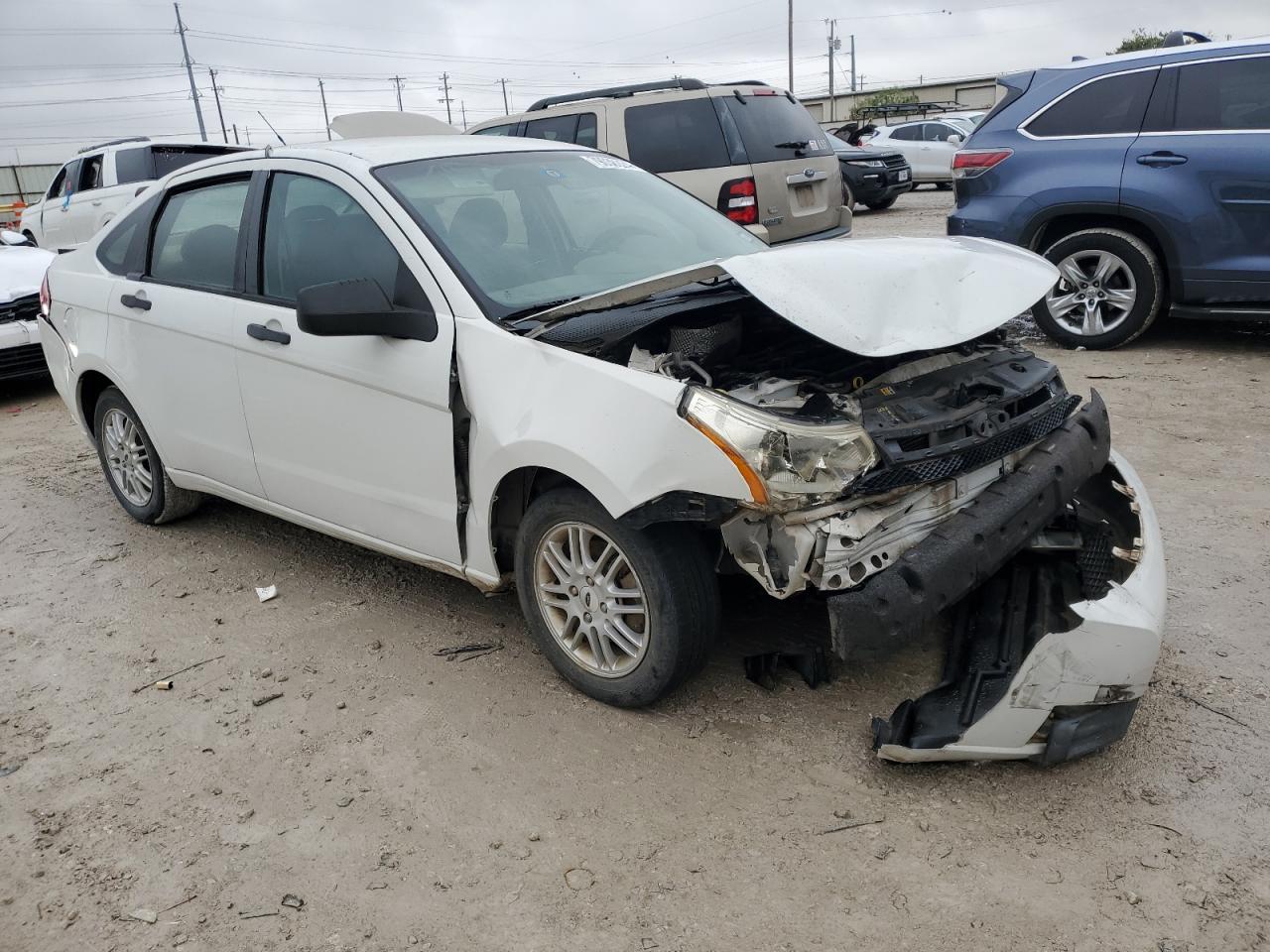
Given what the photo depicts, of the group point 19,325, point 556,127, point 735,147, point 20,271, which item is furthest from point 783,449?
point 20,271

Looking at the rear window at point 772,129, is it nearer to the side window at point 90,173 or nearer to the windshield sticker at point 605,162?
the windshield sticker at point 605,162

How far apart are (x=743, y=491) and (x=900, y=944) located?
3.70 feet

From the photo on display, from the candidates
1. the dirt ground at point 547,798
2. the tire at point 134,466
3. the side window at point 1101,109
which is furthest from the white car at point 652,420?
the side window at point 1101,109

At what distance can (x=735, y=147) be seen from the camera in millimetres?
8352

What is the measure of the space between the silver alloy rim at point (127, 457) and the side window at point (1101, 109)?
6.19 m

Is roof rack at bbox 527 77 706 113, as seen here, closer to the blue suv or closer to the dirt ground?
the blue suv

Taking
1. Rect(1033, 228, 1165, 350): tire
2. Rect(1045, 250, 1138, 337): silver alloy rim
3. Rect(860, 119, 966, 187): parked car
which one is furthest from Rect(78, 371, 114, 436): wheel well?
Rect(860, 119, 966, 187): parked car

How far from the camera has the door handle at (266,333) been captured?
12.5ft

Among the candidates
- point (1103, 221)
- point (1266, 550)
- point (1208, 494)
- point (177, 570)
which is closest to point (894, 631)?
point (1266, 550)

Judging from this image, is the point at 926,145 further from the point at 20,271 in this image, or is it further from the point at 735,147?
the point at 20,271

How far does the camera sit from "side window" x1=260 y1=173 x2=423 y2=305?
11.7ft

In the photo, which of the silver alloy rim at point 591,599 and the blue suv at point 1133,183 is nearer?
the silver alloy rim at point 591,599

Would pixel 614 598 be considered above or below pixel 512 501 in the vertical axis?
below

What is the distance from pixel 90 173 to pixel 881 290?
→ 42.2ft
